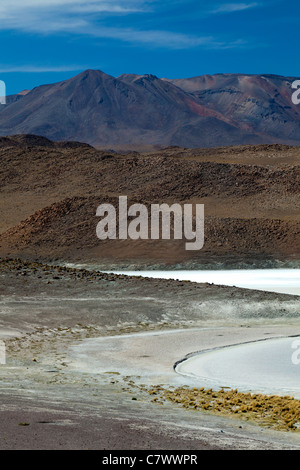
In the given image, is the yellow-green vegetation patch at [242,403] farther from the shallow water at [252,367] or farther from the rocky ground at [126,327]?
the shallow water at [252,367]

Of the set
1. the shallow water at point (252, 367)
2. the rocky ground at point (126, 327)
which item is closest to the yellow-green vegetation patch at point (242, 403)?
the rocky ground at point (126, 327)

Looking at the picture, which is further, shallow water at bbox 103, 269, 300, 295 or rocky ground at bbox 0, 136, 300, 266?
rocky ground at bbox 0, 136, 300, 266

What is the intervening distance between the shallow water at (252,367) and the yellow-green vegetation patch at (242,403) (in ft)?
2.61

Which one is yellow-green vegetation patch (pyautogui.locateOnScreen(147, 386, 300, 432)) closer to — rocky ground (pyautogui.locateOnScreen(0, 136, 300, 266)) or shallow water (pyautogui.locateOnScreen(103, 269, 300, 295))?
shallow water (pyautogui.locateOnScreen(103, 269, 300, 295))

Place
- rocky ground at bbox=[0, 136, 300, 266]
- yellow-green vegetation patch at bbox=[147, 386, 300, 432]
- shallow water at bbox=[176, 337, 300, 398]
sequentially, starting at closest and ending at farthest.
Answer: yellow-green vegetation patch at bbox=[147, 386, 300, 432]
shallow water at bbox=[176, 337, 300, 398]
rocky ground at bbox=[0, 136, 300, 266]

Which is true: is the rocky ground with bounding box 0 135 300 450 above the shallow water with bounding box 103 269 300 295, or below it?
above

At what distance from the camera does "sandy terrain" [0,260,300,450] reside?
8.19 metres

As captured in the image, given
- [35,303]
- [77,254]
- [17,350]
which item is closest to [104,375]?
[17,350]

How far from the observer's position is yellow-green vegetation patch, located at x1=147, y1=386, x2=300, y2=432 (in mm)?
9945

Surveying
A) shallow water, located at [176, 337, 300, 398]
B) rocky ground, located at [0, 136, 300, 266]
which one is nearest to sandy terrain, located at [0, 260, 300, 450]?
shallow water, located at [176, 337, 300, 398]

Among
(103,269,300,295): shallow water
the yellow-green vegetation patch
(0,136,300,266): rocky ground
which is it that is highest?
(0,136,300,266): rocky ground

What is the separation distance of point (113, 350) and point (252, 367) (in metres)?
3.79

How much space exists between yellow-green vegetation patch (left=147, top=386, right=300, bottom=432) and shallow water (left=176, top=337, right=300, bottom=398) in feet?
2.61

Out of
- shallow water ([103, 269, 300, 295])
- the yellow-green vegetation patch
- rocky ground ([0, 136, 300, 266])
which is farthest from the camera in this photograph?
rocky ground ([0, 136, 300, 266])
